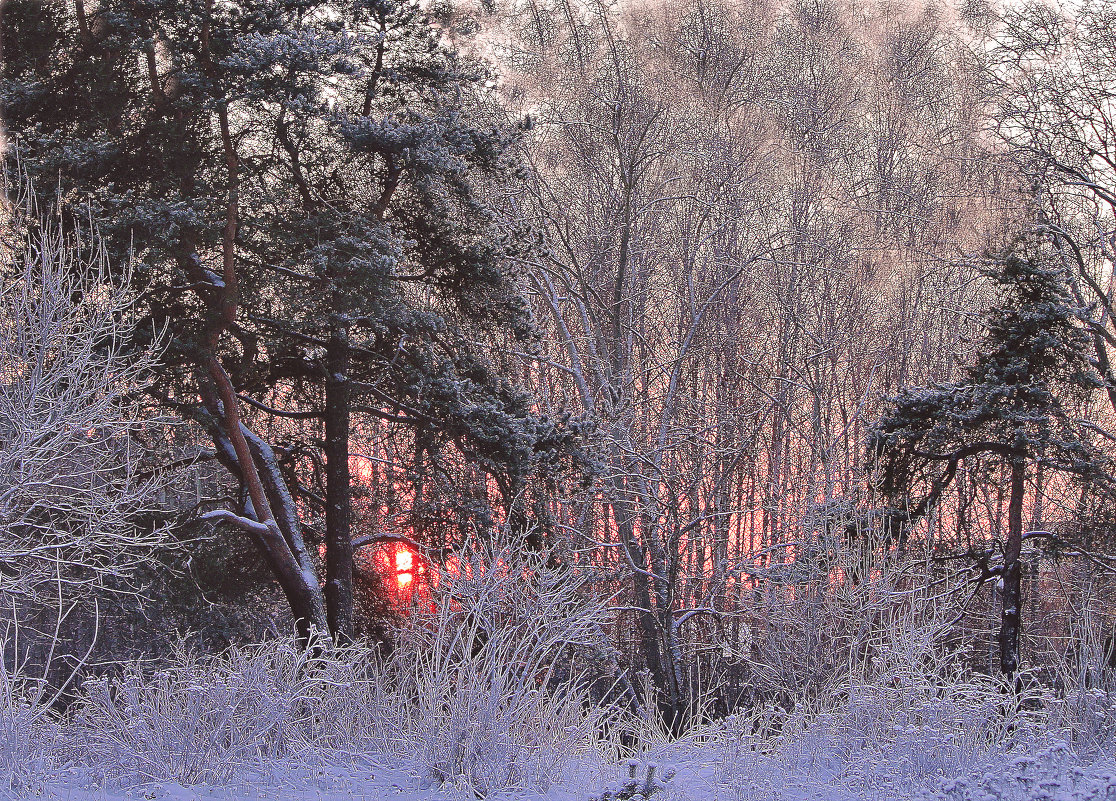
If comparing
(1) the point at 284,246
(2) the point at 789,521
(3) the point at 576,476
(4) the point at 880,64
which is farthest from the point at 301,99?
(4) the point at 880,64

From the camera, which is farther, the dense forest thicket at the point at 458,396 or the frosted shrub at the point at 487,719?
the dense forest thicket at the point at 458,396

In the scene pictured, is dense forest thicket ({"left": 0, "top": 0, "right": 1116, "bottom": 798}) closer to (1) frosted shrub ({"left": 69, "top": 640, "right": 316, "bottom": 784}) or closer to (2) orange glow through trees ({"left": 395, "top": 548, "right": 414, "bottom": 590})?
(1) frosted shrub ({"left": 69, "top": 640, "right": 316, "bottom": 784})

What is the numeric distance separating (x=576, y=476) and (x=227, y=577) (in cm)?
575

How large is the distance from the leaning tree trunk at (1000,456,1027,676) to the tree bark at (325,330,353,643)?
9662 mm

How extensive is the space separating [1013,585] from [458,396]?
335 inches

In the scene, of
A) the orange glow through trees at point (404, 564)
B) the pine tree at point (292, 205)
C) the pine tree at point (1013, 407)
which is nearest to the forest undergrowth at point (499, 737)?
the pine tree at point (1013, 407)

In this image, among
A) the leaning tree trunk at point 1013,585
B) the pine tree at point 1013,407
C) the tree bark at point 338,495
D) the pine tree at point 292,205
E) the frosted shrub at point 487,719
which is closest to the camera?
the frosted shrub at point 487,719

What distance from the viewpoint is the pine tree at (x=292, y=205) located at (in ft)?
45.7

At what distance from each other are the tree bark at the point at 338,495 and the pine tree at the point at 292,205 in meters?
0.03

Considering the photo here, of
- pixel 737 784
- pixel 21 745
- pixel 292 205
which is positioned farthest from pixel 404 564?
pixel 737 784

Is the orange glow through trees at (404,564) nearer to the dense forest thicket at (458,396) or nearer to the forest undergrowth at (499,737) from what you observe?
the dense forest thicket at (458,396)

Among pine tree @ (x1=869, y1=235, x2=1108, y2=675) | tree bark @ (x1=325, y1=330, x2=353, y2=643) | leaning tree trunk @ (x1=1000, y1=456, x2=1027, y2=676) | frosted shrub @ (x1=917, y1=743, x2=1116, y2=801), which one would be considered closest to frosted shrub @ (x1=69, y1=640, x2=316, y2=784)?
frosted shrub @ (x1=917, y1=743, x2=1116, y2=801)

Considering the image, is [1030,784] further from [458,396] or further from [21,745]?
[458,396]

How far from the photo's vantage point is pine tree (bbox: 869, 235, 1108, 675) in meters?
14.4
